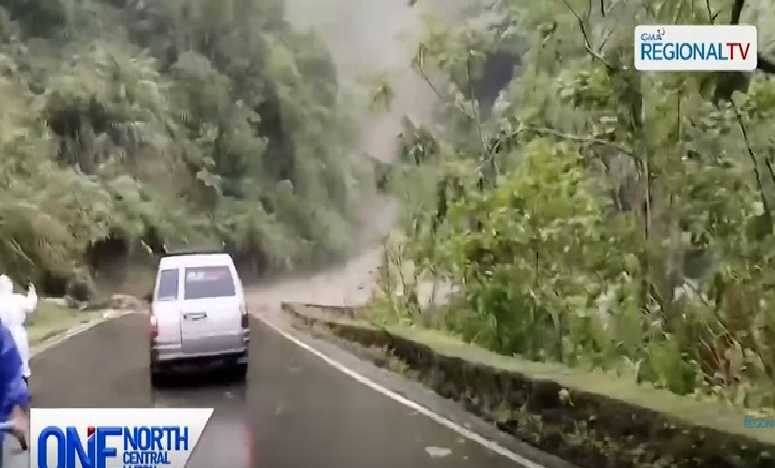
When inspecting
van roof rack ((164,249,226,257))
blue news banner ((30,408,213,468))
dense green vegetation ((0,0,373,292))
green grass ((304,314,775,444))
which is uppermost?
dense green vegetation ((0,0,373,292))

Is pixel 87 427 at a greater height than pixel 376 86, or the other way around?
pixel 376 86

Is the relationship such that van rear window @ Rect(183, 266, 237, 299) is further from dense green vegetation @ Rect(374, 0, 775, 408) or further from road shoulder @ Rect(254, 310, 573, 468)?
dense green vegetation @ Rect(374, 0, 775, 408)

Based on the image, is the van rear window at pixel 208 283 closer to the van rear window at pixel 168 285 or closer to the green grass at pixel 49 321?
the van rear window at pixel 168 285

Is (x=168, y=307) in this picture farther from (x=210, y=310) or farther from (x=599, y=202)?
(x=599, y=202)

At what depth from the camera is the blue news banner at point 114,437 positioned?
2.76 m

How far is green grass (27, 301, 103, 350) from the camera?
2.85 m

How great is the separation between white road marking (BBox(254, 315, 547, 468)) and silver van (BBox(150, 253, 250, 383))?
0.37 feet

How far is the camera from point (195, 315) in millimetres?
2877

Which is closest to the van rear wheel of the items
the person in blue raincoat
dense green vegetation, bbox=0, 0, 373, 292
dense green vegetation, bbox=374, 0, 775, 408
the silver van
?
the silver van

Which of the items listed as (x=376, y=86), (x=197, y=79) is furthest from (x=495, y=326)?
(x=197, y=79)

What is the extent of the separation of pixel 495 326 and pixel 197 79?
1.38 meters

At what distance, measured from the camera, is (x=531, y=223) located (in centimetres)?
288

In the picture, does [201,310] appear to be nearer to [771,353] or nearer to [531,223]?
[531,223]

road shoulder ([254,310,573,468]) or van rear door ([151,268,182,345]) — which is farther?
van rear door ([151,268,182,345])
